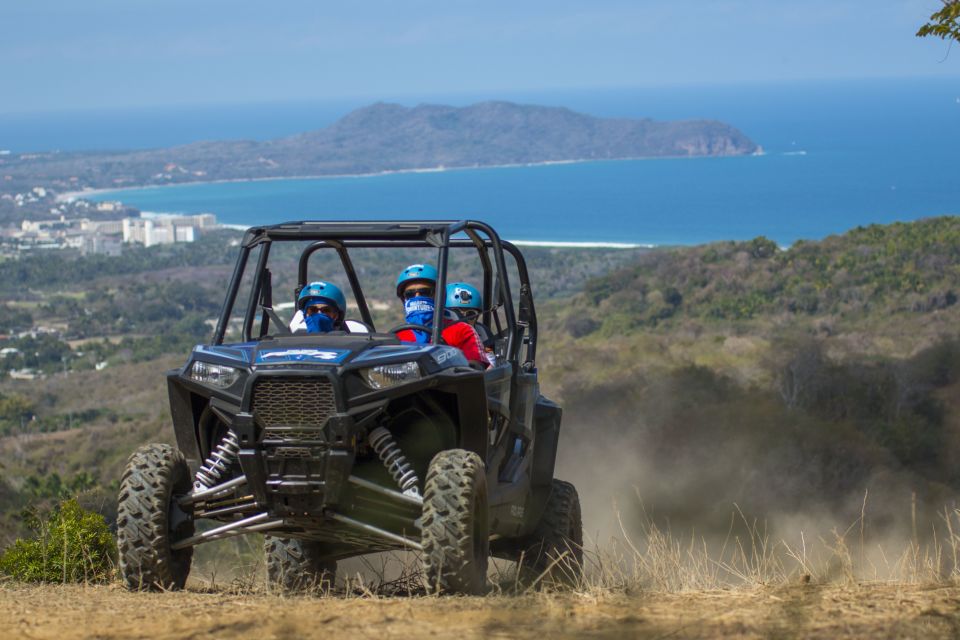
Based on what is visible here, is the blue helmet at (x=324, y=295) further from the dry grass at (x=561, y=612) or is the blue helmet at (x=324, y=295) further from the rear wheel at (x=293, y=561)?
the dry grass at (x=561, y=612)

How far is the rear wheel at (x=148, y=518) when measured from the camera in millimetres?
6699

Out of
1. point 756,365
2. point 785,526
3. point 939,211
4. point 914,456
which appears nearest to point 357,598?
point 785,526

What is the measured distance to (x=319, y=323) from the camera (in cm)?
754

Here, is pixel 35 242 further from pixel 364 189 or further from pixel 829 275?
pixel 829 275

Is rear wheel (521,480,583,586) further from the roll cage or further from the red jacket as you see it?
the red jacket

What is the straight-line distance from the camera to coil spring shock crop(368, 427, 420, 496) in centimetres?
651

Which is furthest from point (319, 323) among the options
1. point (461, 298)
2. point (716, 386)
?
point (716, 386)

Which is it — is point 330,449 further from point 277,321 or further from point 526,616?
Answer: point 277,321

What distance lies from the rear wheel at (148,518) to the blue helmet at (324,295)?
1.25m

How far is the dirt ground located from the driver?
1.66 meters

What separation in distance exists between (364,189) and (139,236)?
34144 mm

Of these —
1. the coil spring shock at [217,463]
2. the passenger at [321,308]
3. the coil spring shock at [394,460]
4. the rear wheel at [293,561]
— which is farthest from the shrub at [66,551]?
the coil spring shock at [394,460]

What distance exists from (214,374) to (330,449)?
762 mm

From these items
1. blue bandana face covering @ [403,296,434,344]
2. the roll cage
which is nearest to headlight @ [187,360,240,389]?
the roll cage
